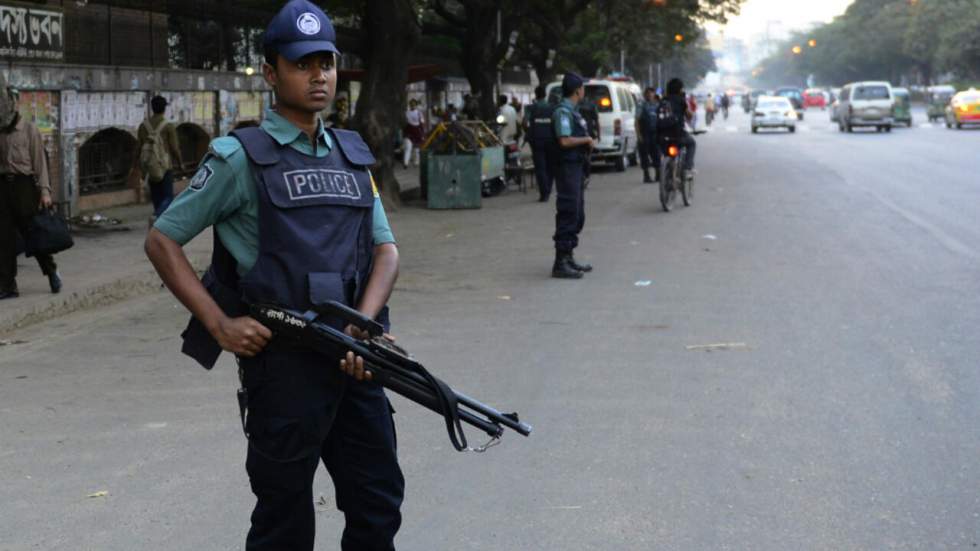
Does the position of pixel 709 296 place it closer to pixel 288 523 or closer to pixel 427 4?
pixel 288 523

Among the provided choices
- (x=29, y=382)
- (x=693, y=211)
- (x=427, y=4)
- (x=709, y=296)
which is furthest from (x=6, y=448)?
(x=427, y=4)

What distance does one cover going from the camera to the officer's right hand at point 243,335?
3.27 meters

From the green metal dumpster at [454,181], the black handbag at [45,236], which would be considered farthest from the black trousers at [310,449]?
the green metal dumpster at [454,181]

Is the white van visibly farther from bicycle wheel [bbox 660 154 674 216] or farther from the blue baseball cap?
the blue baseball cap

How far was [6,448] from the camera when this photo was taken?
6.22 m

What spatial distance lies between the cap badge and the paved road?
2057mm

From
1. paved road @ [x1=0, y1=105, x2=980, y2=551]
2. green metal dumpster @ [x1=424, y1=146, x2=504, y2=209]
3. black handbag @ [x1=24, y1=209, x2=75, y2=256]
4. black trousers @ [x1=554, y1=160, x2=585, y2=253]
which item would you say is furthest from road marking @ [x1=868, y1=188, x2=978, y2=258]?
black handbag @ [x1=24, y1=209, x2=75, y2=256]

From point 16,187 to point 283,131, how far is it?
809 cm

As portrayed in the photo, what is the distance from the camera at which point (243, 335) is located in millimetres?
3266

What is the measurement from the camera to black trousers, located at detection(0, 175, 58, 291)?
10.8m

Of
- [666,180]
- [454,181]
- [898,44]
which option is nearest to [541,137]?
[454,181]

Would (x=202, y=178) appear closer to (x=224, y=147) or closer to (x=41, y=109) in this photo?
(x=224, y=147)

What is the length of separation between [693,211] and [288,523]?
15254 millimetres

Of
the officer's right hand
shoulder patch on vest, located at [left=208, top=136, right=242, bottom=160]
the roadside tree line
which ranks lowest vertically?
the officer's right hand
